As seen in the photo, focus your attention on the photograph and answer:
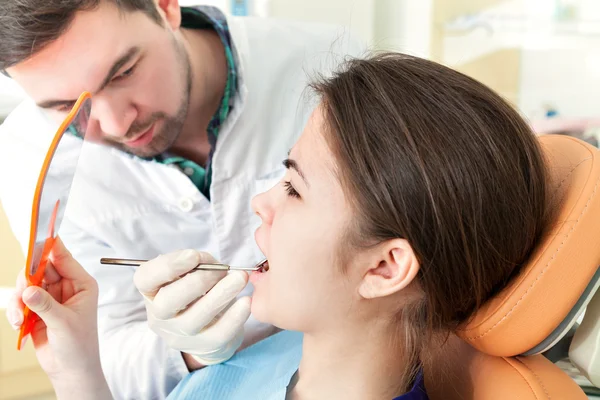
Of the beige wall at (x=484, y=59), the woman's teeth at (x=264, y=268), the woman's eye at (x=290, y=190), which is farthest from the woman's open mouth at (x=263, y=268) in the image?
the beige wall at (x=484, y=59)

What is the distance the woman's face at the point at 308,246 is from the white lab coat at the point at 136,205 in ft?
1.20

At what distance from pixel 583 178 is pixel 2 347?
2.17 m

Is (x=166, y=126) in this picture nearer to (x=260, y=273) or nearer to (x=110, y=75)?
(x=110, y=75)

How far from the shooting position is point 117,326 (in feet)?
4.40

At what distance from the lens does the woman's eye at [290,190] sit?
95 centimetres

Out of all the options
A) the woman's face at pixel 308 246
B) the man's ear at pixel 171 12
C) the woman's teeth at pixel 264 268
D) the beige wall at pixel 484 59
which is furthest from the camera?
the beige wall at pixel 484 59

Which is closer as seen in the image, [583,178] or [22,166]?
[583,178]

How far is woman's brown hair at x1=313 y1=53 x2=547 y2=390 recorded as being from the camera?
83 cm

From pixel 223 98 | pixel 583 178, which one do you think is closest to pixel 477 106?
pixel 583 178

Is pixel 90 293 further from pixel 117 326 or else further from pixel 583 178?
pixel 583 178

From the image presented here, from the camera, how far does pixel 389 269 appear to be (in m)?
0.90

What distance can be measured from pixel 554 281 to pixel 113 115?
2.80 ft

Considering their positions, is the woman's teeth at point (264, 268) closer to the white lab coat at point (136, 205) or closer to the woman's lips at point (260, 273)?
the woman's lips at point (260, 273)

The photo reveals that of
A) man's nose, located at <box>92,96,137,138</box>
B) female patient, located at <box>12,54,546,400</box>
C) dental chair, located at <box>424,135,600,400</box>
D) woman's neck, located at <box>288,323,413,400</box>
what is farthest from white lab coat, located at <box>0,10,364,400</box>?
dental chair, located at <box>424,135,600,400</box>
